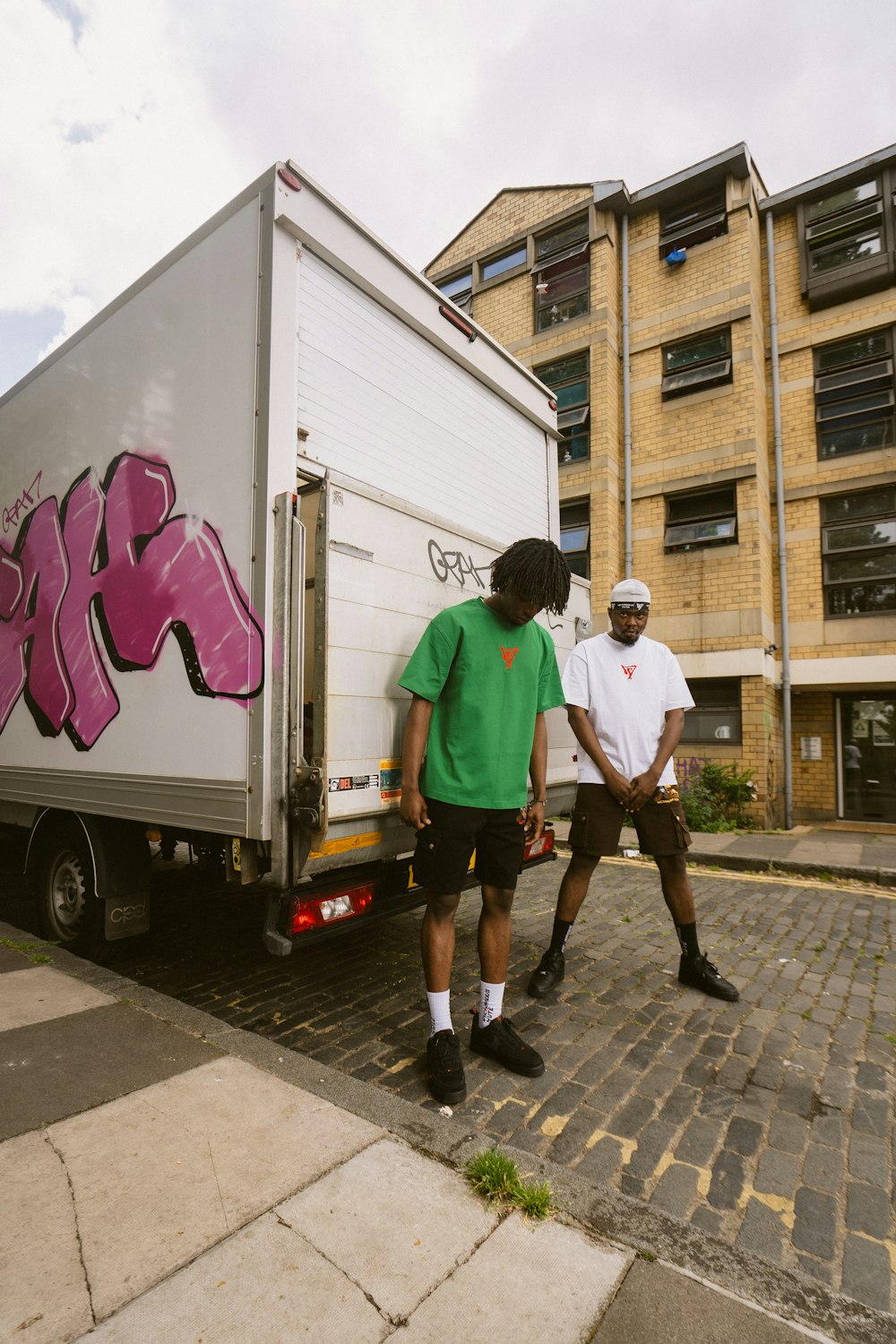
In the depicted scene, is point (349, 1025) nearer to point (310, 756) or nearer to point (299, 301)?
point (310, 756)

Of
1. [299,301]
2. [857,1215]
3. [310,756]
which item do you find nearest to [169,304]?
[299,301]

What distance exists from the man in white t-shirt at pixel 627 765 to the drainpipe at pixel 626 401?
974 centimetres

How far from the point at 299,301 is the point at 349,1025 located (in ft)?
10.5

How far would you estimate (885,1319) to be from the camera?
1.60m

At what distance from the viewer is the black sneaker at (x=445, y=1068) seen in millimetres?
2512

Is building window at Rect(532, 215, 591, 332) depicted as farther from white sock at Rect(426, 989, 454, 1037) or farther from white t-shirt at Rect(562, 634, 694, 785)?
white sock at Rect(426, 989, 454, 1037)

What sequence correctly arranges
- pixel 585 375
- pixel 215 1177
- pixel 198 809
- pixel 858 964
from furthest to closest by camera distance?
pixel 585 375 < pixel 858 964 < pixel 198 809 < pixel 215 1177

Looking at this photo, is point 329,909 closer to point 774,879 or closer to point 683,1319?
point 683,1319

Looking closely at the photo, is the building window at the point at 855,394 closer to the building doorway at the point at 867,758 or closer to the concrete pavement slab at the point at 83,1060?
the building doorway at the point at 867,758

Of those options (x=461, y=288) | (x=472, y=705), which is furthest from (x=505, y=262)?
(x=472, y=705)

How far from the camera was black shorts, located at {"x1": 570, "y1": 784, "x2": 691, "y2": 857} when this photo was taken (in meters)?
3.56

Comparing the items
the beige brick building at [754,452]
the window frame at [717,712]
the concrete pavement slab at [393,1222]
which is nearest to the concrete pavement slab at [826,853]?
the beige brick building at [754,452]

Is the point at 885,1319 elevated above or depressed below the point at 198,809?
below

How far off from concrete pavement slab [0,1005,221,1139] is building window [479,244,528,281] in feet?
52.5
